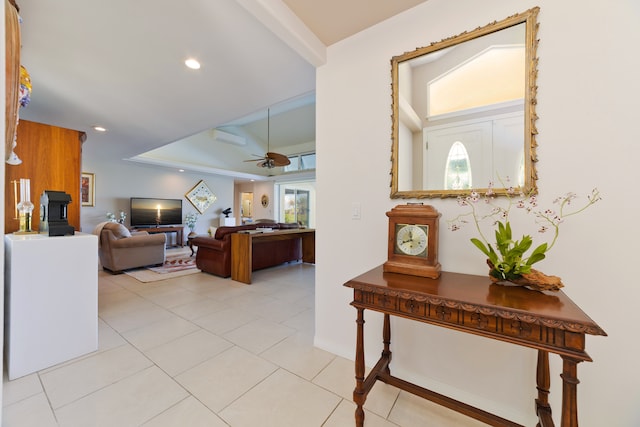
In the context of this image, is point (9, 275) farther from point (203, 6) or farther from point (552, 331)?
point (552, 331)

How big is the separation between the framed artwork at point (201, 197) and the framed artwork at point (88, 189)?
229 centimetres

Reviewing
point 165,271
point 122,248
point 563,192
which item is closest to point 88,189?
point 122,248

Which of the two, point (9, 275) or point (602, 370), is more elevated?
point (9, 275)

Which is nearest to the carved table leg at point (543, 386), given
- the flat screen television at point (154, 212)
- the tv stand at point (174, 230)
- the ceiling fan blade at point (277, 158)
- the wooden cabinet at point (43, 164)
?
the wooden cabinet at point (43, 164)

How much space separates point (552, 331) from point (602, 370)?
0.68 metres

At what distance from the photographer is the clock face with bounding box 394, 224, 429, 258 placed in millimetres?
1302

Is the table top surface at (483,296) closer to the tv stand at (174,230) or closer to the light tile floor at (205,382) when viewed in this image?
the light tile floor at (205,382)

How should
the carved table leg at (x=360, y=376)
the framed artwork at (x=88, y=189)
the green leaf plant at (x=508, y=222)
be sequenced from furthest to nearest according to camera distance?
the framed artwork at (x=88, y=189) < the carved table leg at (x=360, y=376) < the green leaf plant at (x=508, y=222)

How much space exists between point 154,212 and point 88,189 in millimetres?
1568

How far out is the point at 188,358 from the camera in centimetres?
182

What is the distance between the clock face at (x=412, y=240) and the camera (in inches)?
51.3

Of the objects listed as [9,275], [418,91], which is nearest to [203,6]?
[418,91]

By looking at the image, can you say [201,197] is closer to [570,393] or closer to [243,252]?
[243,252]

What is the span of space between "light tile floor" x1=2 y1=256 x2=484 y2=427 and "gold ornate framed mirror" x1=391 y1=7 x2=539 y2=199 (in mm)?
1281
